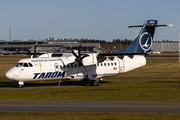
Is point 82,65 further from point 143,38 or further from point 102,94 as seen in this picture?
point 143,38

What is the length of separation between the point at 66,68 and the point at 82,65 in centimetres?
192

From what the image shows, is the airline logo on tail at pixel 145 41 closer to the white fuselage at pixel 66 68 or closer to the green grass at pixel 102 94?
the white fuselage at pixel 66 68

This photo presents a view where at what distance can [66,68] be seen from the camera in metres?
27.5

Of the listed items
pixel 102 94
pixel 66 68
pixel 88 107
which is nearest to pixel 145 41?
pixel 66 68

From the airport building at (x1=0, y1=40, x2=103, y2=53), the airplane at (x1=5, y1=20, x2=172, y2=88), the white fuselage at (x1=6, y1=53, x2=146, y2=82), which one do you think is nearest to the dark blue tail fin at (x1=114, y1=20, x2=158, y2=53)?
the airplane at (x1=5, y1=20, x2=172, y2=88)

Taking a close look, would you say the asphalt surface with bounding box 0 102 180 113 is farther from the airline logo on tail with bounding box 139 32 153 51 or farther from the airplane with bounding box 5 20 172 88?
the airline logo on tail with bounding box 139 32 153 51

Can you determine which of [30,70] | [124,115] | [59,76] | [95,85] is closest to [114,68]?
[95,85]

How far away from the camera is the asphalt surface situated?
15.0 m

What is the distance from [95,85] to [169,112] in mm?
14983

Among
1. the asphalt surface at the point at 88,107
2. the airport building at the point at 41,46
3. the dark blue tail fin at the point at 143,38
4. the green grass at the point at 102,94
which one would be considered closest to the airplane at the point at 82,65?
the dark blue tail fin at the point at 143,38

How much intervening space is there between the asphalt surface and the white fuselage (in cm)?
807

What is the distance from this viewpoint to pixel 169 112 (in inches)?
567

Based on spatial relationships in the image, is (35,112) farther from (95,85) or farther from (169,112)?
(95,85)

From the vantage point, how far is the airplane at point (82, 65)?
2530 centimetres
